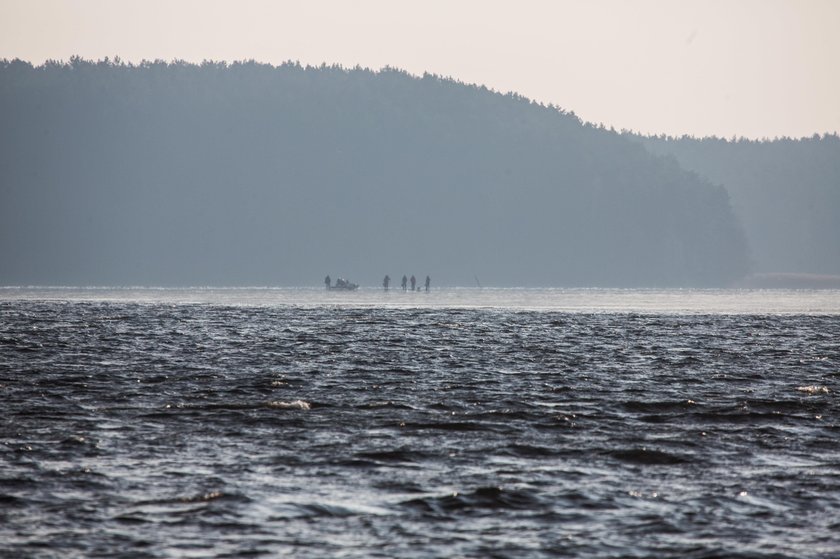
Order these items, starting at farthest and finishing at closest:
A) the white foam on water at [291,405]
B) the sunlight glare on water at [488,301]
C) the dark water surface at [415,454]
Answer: the sunlight glare on water at [488,301] < the white foam on water at [291,405] < the dark water surface at [415,454]

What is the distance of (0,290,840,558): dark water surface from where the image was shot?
12828 millimetres

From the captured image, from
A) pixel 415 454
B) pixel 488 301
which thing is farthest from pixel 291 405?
pixel 488 301

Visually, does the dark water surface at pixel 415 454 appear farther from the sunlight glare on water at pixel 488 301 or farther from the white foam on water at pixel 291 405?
the sunlight glare on water at pixel 488 301

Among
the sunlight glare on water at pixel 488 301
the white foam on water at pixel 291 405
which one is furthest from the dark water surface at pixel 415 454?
the sunlight glare on water at pixel 488 301

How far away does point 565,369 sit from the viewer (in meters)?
31.5

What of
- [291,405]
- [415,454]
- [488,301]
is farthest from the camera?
[488,301]

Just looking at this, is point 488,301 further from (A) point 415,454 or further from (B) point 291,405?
(A) point 415,454

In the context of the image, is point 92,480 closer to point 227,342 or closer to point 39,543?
point 39,543

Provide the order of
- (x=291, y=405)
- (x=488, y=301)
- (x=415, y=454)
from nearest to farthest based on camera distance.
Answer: (x=415, y=454) → (x=291, y=405) → (x=488, y=301)

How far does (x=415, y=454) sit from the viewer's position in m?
17.5

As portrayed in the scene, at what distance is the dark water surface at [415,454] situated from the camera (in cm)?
1283

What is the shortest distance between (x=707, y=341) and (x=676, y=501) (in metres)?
29.8

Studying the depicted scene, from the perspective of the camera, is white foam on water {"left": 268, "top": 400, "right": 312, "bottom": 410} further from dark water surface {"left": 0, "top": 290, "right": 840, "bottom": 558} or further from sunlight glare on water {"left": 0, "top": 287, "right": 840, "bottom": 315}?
sunlight glare on water {"left": 0, "top": 287, "right": 840, "bottom": 315}

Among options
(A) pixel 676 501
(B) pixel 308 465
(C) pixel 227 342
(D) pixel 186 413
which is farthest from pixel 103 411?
(C) pixel 227 342
